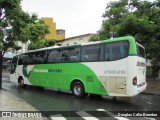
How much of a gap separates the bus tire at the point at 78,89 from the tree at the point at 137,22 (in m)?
5.40

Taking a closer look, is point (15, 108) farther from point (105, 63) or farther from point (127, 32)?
point (127, 32)

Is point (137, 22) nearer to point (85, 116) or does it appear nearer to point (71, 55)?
point (71, 55)

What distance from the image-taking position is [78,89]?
43.8ft

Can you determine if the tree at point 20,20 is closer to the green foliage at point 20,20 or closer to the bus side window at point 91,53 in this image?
the green foliage at point 20,20

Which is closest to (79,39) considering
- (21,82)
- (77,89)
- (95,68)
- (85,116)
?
(21,82)

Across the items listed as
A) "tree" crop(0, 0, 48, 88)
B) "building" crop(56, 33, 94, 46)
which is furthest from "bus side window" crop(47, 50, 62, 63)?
"building" crop(56, 33, 94, 46)

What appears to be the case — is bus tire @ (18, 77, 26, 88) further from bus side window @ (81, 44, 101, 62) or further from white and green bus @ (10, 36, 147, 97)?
bus side window @ (81, 44, 101, 62)

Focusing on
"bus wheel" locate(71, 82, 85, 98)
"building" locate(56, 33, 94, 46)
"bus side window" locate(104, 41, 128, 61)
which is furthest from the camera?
"building" locate(56, 33, 94, 46)

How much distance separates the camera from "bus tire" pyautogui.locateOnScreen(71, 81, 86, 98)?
42.6 feet

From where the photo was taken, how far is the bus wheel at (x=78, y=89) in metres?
13.0

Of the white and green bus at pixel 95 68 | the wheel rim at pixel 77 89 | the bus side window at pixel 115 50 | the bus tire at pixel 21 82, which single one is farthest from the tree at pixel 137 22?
the bus tire at pixel 21 82

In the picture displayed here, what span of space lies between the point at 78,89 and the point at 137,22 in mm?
6359

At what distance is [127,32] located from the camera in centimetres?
1623

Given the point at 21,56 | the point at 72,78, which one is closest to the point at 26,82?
the point at 21,56
